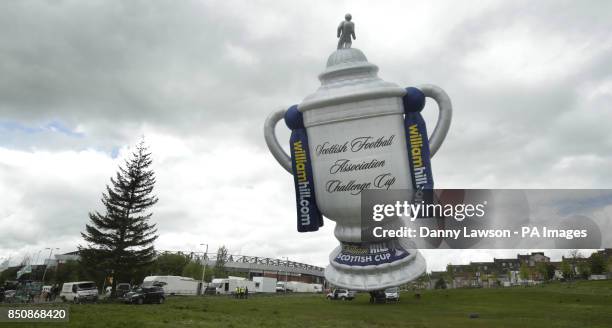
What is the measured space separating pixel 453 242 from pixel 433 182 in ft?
11.1

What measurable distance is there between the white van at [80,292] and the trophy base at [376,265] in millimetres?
16507

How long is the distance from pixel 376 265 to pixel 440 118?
8987mm

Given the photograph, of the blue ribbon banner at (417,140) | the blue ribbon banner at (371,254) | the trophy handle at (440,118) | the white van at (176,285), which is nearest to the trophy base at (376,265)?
the blue ribbon banner at (371,254)

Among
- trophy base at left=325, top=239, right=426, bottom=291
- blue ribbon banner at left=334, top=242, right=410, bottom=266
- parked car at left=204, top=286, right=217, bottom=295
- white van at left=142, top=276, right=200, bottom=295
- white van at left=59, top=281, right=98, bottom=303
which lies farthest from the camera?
parked car at left=204, top=286, right=217, bottom=295

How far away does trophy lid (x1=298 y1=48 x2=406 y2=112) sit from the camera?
26.0m

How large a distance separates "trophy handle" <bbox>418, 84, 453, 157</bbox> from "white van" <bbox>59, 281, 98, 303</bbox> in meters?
24.0

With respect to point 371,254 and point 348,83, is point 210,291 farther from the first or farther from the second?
point 348,83

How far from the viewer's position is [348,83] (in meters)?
27.2

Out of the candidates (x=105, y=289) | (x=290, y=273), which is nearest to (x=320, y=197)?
(x=105, y=289)

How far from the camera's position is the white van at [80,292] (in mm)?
30923

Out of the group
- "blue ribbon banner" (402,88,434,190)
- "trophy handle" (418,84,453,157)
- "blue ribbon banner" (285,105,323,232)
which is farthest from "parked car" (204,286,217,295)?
"trophy handle" (418,84,453,157)

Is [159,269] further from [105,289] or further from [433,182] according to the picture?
[433,182]

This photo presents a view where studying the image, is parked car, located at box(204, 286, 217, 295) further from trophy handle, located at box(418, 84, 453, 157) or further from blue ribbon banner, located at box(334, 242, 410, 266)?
trophy handle, located at box(418, 84, 453, 157)

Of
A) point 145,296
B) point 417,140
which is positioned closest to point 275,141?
point 417,140
